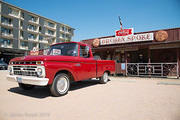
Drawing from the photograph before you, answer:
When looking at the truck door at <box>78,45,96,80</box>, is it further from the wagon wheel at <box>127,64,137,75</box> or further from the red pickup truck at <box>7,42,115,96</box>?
the wagon wheel at <box>127,64,137,75</box>

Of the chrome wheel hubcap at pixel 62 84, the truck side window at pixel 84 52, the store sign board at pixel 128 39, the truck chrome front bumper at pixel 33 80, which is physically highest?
the store sign board at pixel 128 39

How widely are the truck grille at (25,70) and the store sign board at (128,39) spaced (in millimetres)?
9894

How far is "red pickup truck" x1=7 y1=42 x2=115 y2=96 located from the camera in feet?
11.5

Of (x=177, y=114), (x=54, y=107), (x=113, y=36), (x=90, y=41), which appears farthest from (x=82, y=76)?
(x=90, y=41)

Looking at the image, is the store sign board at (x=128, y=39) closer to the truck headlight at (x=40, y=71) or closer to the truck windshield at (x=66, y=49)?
the truck windshield at (x=66, y=49)

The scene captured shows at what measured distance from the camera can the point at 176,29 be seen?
973 cm

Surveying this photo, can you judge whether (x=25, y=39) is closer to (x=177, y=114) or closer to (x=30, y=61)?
(x=30, y=61)

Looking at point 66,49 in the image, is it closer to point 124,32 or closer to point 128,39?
point 128,39

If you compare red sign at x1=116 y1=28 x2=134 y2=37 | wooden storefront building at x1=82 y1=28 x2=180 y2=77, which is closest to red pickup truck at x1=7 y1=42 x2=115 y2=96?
wooden storefront building at x1=82 y1=28 x2=180 y2=77

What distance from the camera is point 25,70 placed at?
12.7 feet

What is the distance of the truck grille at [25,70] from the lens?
12.1 feet

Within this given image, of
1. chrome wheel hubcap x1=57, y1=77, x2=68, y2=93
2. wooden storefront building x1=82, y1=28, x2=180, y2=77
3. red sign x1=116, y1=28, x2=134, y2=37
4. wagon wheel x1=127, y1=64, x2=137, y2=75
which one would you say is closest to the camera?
chrome wheel hubcap x1=57, y1=77, x2=68, y2=93

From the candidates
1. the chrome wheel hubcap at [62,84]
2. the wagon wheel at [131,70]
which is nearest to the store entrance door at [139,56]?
the wagon wheel at [131,70]

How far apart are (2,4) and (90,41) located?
103 feet
